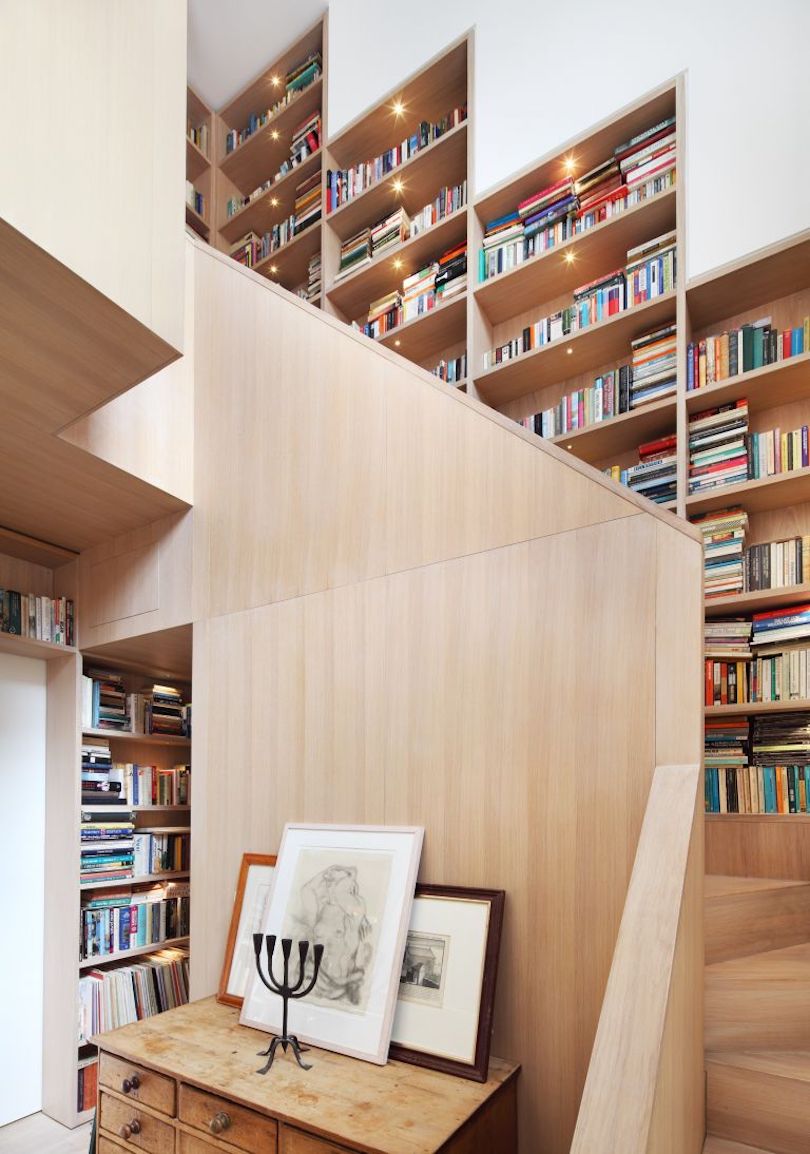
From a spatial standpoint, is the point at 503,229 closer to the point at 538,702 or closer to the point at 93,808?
the point at 538,702

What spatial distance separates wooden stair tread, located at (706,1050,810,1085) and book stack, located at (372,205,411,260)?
355 cm

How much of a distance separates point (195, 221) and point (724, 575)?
154 inches

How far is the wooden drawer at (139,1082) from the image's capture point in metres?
1.94

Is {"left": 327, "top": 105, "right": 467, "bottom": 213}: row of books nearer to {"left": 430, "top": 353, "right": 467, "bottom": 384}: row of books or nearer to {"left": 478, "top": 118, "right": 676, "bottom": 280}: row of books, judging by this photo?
{"left": 478, "top": 118, "right": 676, "bottom": 280}: row of books

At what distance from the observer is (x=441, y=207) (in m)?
3.97

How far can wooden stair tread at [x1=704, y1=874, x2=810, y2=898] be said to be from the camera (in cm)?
226

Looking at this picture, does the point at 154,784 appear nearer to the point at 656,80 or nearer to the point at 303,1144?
the point at 303,1144

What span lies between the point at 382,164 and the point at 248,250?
1.09 meters

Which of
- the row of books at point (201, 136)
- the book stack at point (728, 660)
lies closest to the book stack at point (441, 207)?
the row of books at point (201, 136)

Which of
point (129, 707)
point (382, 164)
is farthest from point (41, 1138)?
point (382, 164)

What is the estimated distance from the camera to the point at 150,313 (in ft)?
6.22

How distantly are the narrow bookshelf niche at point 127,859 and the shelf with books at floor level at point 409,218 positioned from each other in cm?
214

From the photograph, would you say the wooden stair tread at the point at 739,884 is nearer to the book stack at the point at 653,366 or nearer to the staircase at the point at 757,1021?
the staircase at the point at 757,1021

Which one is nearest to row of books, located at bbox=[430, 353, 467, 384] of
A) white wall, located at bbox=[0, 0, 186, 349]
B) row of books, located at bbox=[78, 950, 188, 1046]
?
white wall, located at bbox=[0, 0, 186, 349]
